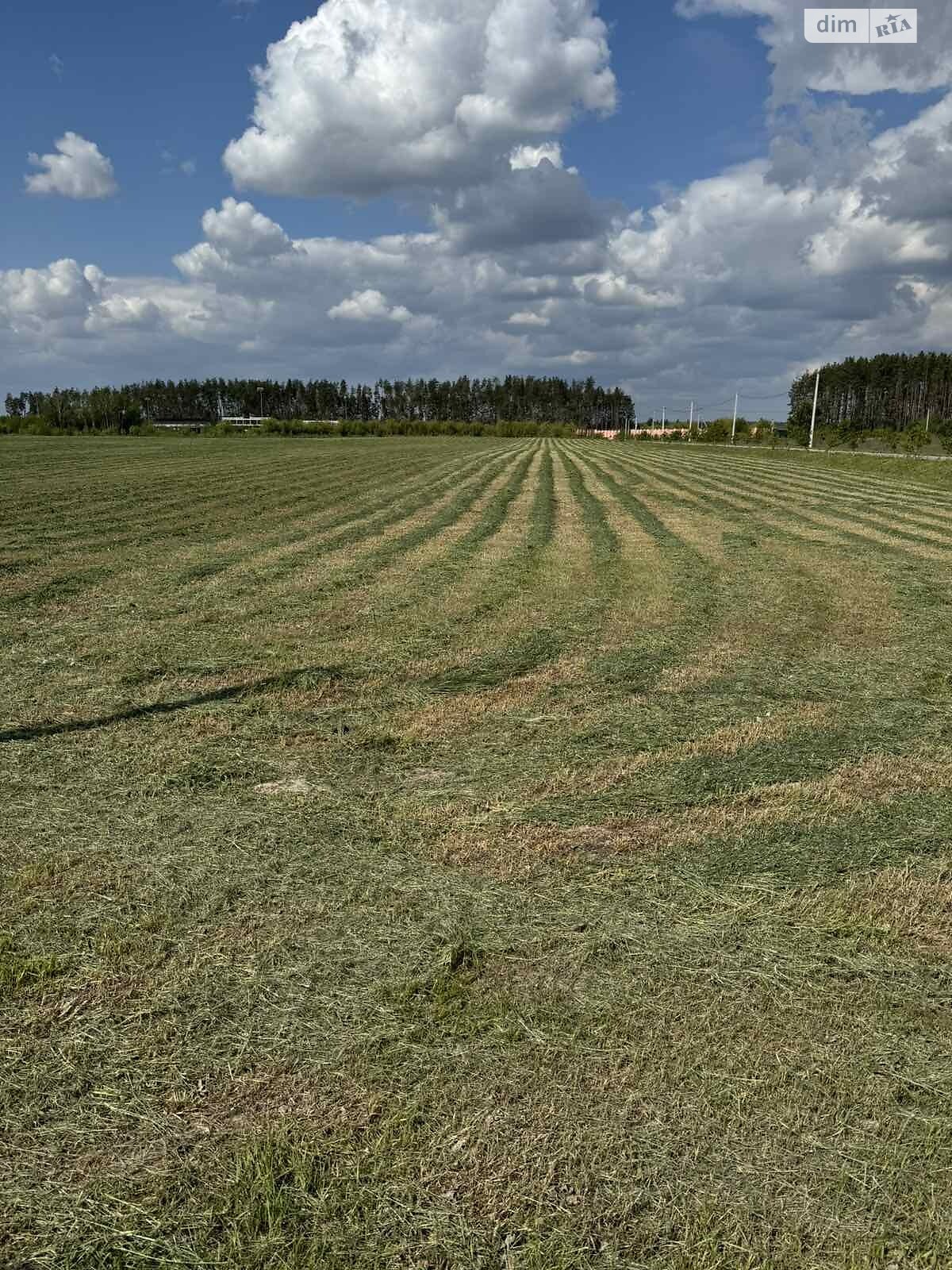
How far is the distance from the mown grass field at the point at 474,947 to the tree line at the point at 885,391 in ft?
381

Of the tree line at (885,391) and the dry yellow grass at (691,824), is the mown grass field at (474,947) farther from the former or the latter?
the tree line at (885,391)

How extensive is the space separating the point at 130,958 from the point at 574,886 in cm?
195

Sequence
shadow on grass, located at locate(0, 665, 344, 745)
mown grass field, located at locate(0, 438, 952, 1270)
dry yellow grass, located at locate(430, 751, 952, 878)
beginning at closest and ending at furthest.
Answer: mown grass field, located at locate(0, 438, 952, 1270) → dry yellow grass, located at locate(430, 751, 952, 878) → shadow on grass, located at locate(0, 665, 344, 745)

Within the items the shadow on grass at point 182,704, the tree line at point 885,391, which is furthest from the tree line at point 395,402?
the shadow on grass at point 182,704

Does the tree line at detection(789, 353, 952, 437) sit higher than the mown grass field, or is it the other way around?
the tree line at detection(789, 353, 952, 437)

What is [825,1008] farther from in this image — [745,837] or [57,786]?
[57,786]

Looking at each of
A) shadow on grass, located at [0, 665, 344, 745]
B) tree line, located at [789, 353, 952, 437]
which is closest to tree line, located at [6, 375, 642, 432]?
tree line, located at [789, 353, 952, 437]

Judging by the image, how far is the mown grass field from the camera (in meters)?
2.34

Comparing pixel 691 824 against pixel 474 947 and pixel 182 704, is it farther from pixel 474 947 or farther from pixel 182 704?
pixel 182 704

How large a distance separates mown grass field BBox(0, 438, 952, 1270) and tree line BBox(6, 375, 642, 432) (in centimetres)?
15530

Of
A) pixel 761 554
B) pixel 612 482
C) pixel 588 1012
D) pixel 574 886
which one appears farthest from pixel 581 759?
pixel 612 482

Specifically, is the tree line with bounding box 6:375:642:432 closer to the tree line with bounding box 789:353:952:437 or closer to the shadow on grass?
the tree line with bounding box 789:353:952:437

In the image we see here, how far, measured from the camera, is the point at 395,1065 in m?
2.83

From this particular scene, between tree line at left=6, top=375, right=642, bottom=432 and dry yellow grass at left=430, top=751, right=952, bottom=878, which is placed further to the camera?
tree line at left=6, top=375, right=642, bottom=432
